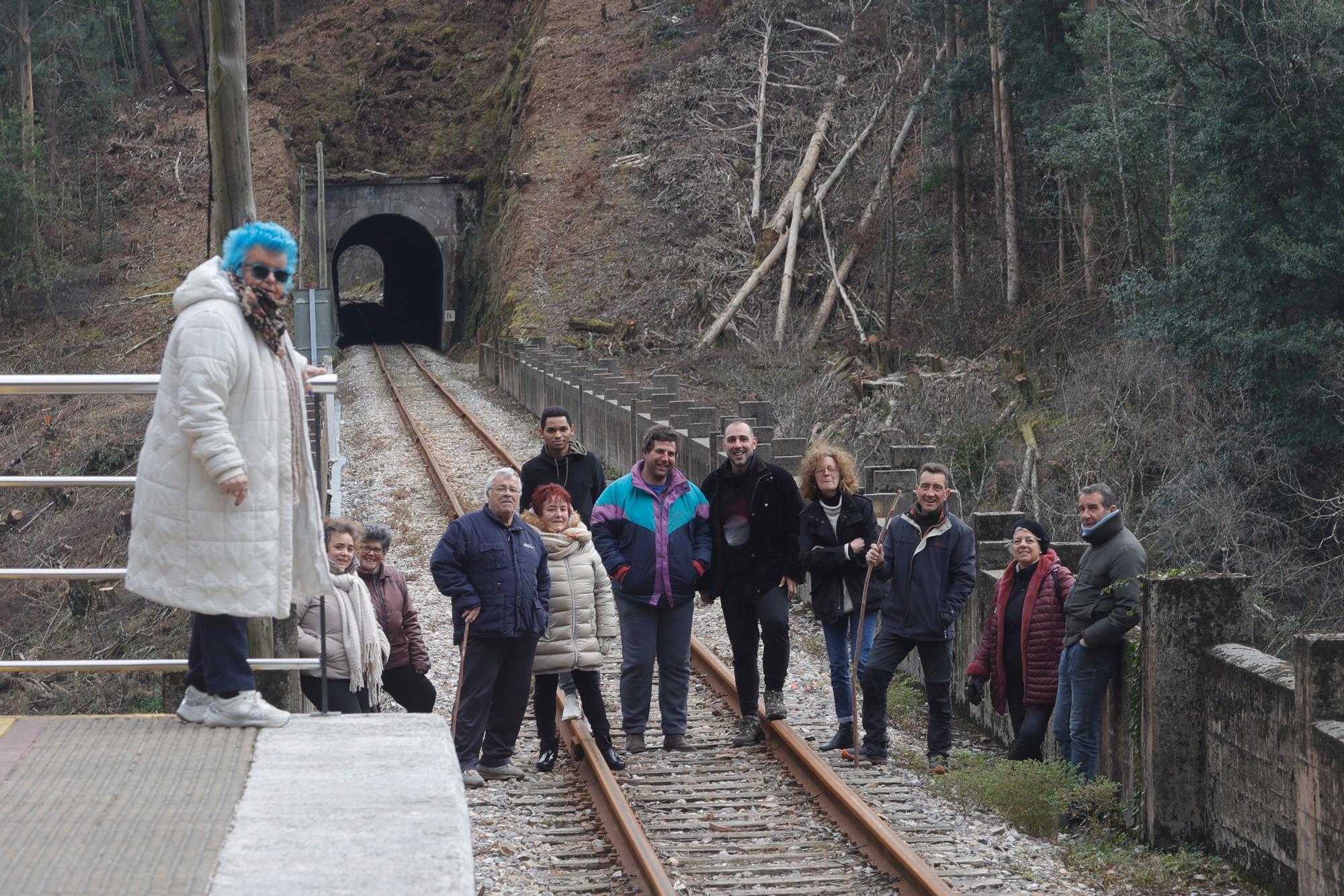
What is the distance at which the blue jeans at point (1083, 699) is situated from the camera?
316 inches

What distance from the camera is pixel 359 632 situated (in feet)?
24.3

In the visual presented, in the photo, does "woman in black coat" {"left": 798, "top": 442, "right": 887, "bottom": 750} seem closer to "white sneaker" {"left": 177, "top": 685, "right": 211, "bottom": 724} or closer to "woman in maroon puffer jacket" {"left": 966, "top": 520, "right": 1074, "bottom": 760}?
"woman in maroon puffer jacket" {"left": 966, "top": 520, "right": 1074, "bottom": 760}

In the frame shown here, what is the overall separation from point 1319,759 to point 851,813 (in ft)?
7.95

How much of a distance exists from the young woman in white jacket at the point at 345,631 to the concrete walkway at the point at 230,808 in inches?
71.2

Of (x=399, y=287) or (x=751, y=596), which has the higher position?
(x=399, y=287)

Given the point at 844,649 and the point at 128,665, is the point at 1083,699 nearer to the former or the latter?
the point at 844,649

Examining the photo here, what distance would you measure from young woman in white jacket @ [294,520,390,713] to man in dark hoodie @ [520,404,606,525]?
2.20 meters

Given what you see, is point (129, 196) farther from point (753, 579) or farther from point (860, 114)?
point (753, 579)

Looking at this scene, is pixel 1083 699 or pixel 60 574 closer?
pixel 60 574

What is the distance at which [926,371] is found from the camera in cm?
2723

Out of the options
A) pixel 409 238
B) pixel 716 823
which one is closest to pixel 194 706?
pixel 716 823

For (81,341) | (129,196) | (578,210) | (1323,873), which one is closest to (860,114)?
(578,210)

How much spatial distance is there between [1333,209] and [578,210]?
28088 mm

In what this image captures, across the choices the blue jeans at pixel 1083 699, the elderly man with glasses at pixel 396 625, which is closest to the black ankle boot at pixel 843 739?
the blue jeans at pixel 1083 699
